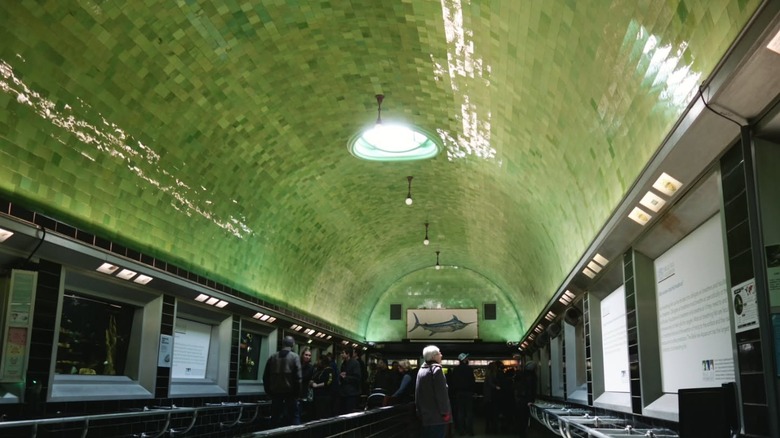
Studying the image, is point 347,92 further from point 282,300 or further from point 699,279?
point 282,300

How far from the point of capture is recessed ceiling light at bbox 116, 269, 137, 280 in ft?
29.7

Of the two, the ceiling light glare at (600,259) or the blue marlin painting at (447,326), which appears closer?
the ceiling light glare at (600,259)

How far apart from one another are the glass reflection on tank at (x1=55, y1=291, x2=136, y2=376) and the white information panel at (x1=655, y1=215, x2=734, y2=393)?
6.98 metres

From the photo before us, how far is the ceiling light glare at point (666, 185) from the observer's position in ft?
18.6

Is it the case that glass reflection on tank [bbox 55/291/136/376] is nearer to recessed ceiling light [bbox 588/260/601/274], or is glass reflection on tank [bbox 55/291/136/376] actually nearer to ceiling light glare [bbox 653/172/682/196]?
recessed ceiling light [bbox 588/260/601/274]

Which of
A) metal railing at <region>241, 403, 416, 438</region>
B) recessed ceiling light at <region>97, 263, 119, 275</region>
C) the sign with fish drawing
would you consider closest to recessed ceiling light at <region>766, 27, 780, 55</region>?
metal railing at <region>241, 403, 416, 438</region>

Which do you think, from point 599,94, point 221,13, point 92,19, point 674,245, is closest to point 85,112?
point 92,19

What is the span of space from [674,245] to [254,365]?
1091 centimetres

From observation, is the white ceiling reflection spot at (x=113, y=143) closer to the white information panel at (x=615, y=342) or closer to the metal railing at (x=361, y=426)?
the metal railing at (x=361, y=426)

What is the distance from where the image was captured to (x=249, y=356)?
15398 mm

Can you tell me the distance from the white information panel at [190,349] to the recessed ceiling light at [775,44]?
33.0 feet

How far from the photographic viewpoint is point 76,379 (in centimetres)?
890

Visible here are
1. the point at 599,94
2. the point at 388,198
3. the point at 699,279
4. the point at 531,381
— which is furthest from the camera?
the point at 388,198

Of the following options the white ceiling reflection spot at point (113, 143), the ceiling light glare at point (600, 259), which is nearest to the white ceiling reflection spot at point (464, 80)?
the ceiling light glare at point (600, 259)
